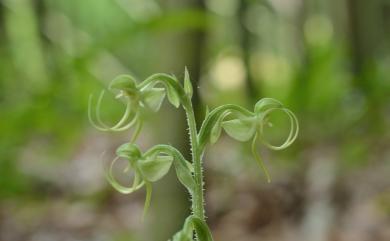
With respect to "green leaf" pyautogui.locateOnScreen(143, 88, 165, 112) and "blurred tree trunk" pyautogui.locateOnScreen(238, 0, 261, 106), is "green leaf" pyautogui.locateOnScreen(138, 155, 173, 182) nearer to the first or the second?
"green leaf" pyautogui.locateOnScreen(143, 88, 165, 112)

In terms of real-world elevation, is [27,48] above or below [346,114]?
above

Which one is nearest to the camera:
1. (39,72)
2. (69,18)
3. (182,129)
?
(182,129)

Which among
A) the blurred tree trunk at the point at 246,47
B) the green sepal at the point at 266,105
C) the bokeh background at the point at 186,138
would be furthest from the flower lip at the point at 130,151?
the blurred tree trunk at the point at 246,47

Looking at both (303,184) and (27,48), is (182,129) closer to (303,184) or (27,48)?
(303,184)

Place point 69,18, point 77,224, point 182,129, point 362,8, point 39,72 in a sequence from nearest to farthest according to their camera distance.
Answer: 1. point 182,129
2. point 77,224
3. point 362,8
4. point 39,72
5. point 69,18

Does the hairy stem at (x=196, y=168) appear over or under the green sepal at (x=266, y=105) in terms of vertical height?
under

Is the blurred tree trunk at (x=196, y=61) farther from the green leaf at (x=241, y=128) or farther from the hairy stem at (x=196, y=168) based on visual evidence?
the hairy stem at (x=196, y=168)

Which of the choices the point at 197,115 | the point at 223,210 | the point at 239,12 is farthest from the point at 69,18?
the point at 197,115

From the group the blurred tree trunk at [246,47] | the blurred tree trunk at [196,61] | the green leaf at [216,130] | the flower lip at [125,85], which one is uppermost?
the blurred tree trunk at [246,47]
